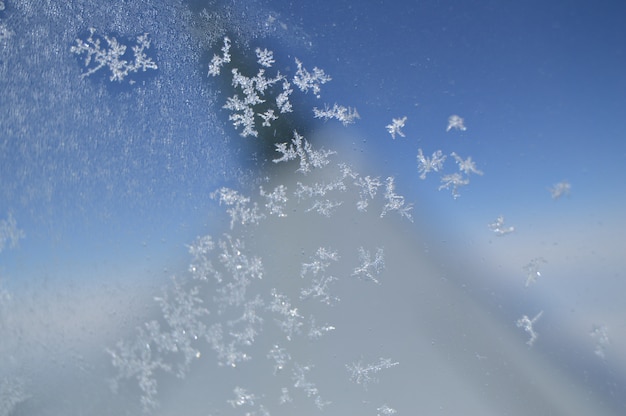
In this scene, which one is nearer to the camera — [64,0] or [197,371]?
[197,371]

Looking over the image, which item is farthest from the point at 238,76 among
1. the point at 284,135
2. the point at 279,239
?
the point at 279,239

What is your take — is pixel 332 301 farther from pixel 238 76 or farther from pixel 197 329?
pixel 238 76

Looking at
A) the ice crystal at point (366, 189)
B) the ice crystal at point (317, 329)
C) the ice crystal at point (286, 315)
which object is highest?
the ice crystal at point (366, 189)

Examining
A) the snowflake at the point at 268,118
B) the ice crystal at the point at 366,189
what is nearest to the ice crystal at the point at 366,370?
the ice crystal at the point at 366,189

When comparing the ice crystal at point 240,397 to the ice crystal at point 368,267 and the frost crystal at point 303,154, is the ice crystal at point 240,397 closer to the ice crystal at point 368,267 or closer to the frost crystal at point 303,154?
the ice crystal at point 368,267

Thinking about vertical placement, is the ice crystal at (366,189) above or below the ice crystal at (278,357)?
above
